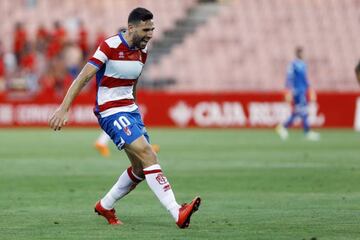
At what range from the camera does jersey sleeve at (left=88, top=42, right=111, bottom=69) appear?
A: 33.7 feet

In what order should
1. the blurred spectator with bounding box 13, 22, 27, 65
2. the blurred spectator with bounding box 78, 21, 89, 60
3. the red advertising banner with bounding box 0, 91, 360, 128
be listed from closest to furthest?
the red advertising banner with bounding box 0, 91, 360, 128, the blurred spectator with bounding box 13, 22, 27, 65, the blurred spectator with bounding box 78, 21, 89, 60

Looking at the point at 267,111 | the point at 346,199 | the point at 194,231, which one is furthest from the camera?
the point at 267,111

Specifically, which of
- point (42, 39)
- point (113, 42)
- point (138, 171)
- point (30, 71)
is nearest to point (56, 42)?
point (42, 39)

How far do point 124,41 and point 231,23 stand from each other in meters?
27.8

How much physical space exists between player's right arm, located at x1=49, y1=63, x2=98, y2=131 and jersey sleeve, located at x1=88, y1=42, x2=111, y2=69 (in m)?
0.05

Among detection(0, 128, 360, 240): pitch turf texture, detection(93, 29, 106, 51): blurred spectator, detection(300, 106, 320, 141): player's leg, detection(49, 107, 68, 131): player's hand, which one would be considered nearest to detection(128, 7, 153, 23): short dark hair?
detection(49, 107, 68, 131): player's hand

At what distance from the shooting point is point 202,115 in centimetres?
3388

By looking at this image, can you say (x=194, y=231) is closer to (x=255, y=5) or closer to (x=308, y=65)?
(x=308, y=65)

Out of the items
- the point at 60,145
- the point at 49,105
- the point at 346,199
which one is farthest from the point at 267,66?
the point at 346,199

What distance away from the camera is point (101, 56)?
10.3 meters

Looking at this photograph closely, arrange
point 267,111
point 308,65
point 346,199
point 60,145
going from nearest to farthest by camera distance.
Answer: point 346,199 < point 60,145 < point 267,111 < point 308,65

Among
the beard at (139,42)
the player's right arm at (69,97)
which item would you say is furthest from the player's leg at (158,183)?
the beard at (139,42)

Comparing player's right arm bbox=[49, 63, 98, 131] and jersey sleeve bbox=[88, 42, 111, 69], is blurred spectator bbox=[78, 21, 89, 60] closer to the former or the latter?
jersey sleeve bbox=[88, 42, 111, 69]

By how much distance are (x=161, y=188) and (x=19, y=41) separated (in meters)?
27.5
